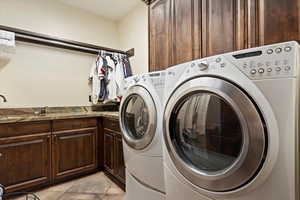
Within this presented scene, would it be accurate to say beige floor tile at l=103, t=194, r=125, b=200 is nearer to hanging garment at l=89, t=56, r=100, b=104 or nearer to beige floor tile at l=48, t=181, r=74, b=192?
beige floor tile at l=48, t=181, r=74, b=192

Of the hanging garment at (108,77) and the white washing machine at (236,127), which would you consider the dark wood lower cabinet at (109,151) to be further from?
the white washing machine at (236,127)

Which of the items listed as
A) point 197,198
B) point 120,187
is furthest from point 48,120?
point 197,198

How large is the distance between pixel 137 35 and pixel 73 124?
Answer: 1636mm

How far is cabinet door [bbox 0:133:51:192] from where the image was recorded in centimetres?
160

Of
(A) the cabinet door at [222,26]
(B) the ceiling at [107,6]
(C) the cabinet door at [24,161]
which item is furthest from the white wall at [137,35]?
(C) the cabinet door at [24,161]

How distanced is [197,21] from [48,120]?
5.95ft

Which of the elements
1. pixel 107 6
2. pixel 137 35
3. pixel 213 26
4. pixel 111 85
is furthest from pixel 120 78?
pixel 213 26

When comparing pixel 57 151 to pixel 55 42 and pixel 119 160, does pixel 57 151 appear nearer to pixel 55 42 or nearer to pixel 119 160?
pixel 119 160

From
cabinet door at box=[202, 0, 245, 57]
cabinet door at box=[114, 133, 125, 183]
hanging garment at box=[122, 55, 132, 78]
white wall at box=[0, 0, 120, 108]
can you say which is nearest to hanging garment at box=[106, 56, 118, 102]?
hanging garment at box=[122, 55, 132, 78]

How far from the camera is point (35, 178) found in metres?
1.75

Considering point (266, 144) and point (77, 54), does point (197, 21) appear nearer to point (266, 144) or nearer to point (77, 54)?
point (266, 144)

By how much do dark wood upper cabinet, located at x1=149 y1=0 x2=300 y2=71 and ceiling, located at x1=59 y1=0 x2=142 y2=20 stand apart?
0.96 m

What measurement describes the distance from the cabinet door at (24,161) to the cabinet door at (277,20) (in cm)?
214

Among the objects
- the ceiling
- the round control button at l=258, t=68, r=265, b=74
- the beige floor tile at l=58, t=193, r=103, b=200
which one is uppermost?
the ceiling
